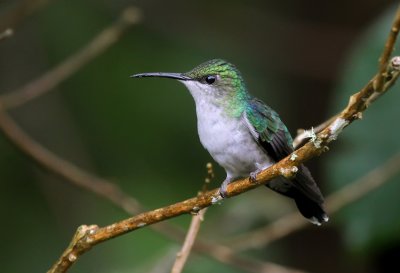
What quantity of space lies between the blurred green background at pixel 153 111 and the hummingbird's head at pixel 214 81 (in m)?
0.87

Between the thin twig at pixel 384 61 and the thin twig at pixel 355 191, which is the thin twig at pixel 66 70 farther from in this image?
the thin twig at pixel 384 61

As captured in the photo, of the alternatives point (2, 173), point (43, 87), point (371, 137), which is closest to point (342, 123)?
point (371, 137)

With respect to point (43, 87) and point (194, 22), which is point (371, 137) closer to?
point (43, 87)

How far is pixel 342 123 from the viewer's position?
164 cm

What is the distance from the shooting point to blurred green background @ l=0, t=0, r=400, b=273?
14.2 ft

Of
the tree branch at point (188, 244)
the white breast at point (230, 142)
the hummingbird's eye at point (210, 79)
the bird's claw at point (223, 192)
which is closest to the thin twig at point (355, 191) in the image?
the white breast at point (230, 142)

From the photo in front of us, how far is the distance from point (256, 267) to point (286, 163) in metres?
1.55

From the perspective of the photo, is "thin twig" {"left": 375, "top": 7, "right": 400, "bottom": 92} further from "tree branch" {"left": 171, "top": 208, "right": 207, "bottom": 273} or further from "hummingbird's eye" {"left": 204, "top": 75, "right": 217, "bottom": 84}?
"hummingbird's eye" {"left": 204, "top": 75, "right": 217, "bottom": 84}

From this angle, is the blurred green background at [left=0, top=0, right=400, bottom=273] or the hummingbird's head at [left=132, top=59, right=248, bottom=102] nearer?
the hummingbird's head at [left=132, top=59, right=248, bottom=102]

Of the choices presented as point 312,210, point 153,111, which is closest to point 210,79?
point 312,210

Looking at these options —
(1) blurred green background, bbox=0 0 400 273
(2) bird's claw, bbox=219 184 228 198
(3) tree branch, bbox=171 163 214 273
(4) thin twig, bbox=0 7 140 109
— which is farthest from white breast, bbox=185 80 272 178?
(1) blurred green background, bbox=0 0 400 273

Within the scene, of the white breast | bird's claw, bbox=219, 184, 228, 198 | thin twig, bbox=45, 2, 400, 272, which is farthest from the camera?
the white breast

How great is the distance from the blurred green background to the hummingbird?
89 cm

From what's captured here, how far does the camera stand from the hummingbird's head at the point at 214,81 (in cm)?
293
